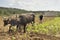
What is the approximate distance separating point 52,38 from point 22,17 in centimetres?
678

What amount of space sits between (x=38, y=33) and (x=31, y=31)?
595mm

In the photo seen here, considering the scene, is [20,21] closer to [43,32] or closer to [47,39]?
[43,32]

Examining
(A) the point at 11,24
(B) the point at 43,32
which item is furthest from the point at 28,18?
(B) the point at 43,32

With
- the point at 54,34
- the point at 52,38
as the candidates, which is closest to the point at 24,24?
the point at 54,34

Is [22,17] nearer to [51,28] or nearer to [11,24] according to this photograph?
[11,24]

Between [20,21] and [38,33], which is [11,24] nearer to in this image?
[20,21]

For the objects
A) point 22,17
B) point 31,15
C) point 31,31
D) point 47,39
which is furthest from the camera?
point 31,15

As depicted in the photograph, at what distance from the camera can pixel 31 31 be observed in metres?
18.4

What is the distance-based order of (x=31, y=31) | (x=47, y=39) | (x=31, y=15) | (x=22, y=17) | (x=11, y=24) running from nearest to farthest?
(x=47, y=39)
(x=31, y=31)
(x=11, y=24)
(x=22, y=17)
(x=31, y=15)

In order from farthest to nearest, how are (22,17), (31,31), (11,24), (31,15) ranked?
1. (31,15)
2. (22,17)
3. (11,24)
4. (31,31)

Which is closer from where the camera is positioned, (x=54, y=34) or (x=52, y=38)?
(x=52, y=38)

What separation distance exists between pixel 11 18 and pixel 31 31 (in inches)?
151

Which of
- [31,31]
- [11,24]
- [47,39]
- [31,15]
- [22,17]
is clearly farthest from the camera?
[31,15]

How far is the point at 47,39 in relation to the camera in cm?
1628
